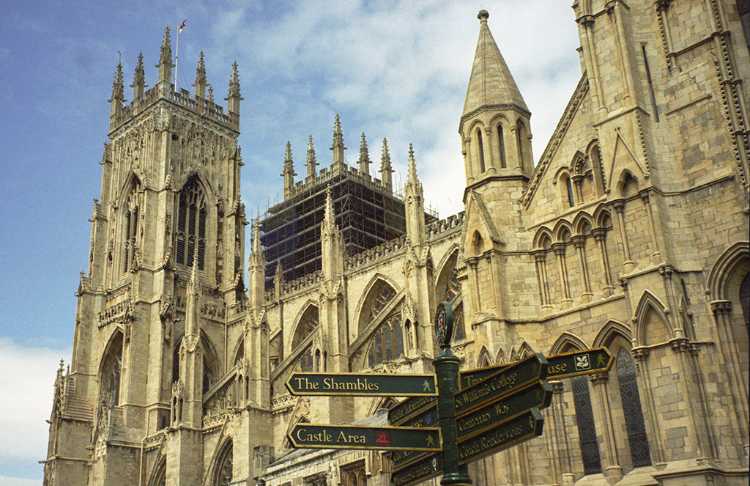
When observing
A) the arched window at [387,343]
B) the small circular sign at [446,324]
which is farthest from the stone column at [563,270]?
the arched window at [387,343]

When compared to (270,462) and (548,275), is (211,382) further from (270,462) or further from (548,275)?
(548,275)

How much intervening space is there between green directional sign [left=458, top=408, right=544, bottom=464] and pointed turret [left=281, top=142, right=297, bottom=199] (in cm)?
5152

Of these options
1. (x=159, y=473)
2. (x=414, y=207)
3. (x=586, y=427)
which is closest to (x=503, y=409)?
(x=586, y=427)

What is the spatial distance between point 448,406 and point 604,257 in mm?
7344

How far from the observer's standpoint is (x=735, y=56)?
1374 cm

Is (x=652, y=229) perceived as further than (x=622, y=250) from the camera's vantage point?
No

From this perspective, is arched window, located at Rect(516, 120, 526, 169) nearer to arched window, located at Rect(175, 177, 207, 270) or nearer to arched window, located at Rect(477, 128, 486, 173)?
arched window, located at Rect(477, 128, 486, 173)

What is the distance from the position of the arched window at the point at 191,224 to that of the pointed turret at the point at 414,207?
18.3m

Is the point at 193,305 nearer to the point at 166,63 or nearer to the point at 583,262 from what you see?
the point at 166,63

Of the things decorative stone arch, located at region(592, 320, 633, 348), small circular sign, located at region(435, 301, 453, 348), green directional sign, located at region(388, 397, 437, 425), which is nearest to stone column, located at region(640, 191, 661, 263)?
decorative stone arch, located at region(592, 320, 633, 348)

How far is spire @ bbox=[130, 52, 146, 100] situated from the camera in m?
56.3

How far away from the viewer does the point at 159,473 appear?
4391 cm

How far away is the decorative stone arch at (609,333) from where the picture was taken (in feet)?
45.3

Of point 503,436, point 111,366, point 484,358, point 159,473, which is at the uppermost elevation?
point 111,366
